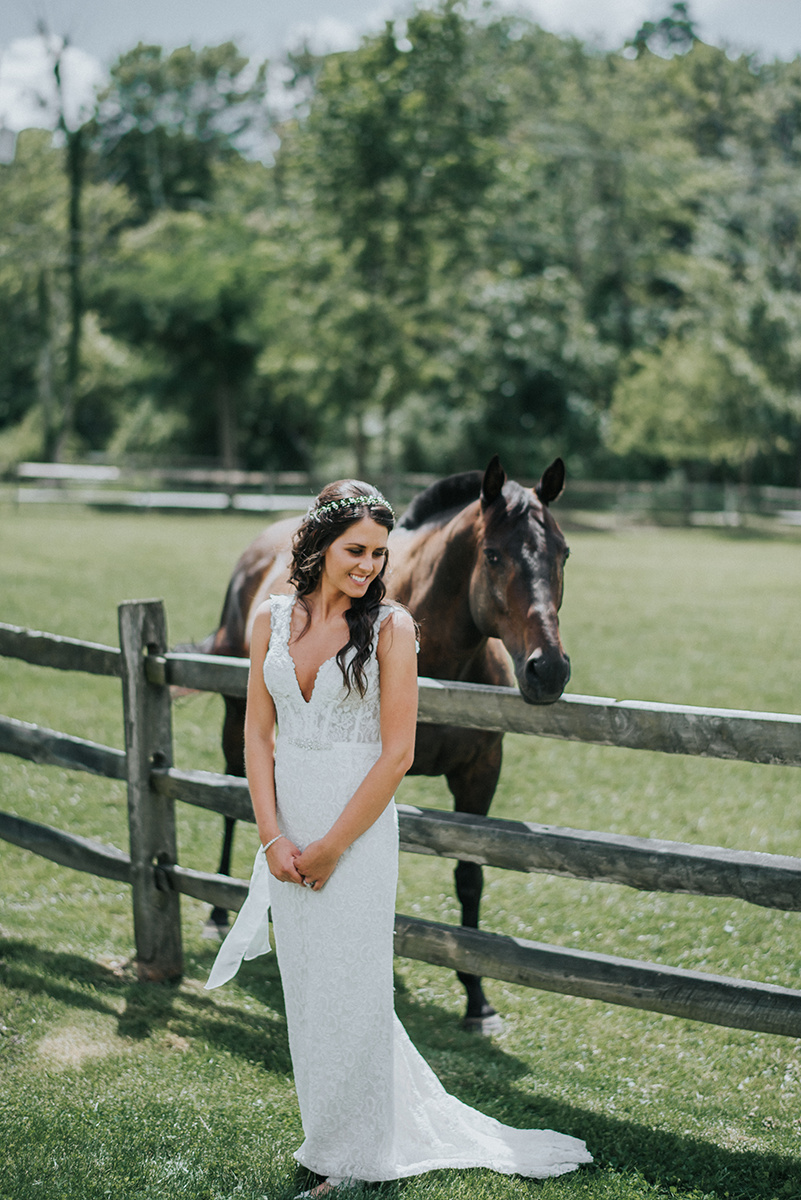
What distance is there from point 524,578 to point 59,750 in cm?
234

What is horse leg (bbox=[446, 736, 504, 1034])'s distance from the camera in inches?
162

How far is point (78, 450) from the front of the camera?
144 feet

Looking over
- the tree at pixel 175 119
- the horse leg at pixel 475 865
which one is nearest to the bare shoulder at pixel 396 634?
the horse leg at pixel 475 865

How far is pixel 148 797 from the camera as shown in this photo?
4.15 meters

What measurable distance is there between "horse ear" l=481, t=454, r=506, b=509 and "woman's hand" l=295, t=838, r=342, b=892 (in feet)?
4.89

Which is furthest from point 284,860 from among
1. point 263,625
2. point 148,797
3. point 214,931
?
point 214,931

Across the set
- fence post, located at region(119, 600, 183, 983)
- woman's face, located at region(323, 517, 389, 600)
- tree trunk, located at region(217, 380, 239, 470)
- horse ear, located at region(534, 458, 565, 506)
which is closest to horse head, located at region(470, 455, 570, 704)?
horse ear, located at region(534, 458, 565, 506)

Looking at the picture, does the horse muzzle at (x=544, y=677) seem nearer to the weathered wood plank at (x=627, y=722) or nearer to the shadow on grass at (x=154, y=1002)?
the weathered wood plank at (x=627, y=722)

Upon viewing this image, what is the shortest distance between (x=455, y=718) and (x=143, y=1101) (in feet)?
5.34

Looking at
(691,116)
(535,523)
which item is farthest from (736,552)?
(691,116)

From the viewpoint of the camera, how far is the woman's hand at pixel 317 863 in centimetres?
265

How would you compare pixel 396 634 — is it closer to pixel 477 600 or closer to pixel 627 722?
pixel 627 722

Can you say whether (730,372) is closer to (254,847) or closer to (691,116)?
(691,116)

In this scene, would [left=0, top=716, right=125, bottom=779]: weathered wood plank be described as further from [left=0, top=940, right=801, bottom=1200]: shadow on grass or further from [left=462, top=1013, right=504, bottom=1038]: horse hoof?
[left=462, top=1013, right=504, bottom=1038]: horse hoof
